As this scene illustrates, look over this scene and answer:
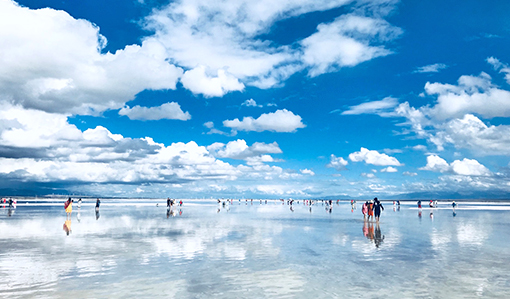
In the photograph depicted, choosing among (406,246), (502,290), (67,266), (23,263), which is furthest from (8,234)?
(502,290)

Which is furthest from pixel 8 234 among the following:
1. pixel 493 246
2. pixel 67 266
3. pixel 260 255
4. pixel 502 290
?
pixel 493 246

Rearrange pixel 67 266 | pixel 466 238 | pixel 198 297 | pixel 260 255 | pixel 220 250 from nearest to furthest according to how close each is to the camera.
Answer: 1. pixel 198 297
2. pixel 67 266
3. pixel 260 255
4. pixel 220 250
5. pixel 466 238

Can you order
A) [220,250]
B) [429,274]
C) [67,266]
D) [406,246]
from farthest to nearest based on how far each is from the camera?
1. [406,246]
2. [220,250]
3. [67,266]
4. [429,274]

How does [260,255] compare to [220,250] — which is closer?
[260,255]

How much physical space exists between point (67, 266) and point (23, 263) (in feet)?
7.75

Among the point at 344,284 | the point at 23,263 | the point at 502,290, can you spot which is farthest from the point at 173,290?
the point at 502,290

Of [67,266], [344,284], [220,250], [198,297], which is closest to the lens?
[198,297]

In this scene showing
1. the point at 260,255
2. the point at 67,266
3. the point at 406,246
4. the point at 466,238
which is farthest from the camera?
the point at 466,238

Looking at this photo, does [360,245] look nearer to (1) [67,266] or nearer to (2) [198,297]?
(2) [198,297]

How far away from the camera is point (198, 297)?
1009 cm

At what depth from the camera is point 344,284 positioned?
38.0 ft

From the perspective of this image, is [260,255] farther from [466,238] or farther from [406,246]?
[466,238]

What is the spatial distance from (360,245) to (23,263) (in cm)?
1753

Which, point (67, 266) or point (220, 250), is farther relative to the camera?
point (220, 250)
